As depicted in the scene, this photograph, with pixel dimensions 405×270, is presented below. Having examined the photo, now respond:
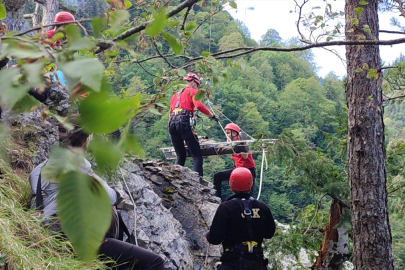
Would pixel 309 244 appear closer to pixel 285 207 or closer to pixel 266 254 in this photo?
pixel 266 254

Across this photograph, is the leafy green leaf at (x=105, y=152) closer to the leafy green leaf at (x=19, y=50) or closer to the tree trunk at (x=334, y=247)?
the leafy green leaf at (x=19, y=50)

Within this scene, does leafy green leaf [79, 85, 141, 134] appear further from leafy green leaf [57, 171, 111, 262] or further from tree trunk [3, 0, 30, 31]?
tree trunk [3, 0, 30, 31]

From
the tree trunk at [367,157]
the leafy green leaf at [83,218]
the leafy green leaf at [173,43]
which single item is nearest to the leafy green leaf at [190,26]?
the leafy green leaf at [173,43]

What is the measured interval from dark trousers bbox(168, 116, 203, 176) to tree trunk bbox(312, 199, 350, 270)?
1.91m

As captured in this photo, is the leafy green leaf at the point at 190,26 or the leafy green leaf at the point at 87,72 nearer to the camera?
the leafy green leaf at the point at 87,72

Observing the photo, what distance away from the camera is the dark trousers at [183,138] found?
18.9 ft

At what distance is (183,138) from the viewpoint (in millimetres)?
5859

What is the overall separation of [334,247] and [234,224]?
2.34 meters

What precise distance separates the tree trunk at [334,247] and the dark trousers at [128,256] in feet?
10.4

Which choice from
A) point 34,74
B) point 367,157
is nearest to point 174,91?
point 367,157

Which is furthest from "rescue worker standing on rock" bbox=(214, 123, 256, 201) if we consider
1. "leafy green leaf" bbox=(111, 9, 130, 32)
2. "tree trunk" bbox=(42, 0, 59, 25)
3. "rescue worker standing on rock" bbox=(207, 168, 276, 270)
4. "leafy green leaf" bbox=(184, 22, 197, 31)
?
"tree trunk" bbox=(42, 0, 59, 25)

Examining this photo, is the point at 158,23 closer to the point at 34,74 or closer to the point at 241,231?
the point at 34,74

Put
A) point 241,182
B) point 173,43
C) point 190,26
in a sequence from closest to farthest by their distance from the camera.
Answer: point 173,43 < point 190,26 < point 241,182

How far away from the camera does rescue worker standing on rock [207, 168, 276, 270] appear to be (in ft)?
12.0
